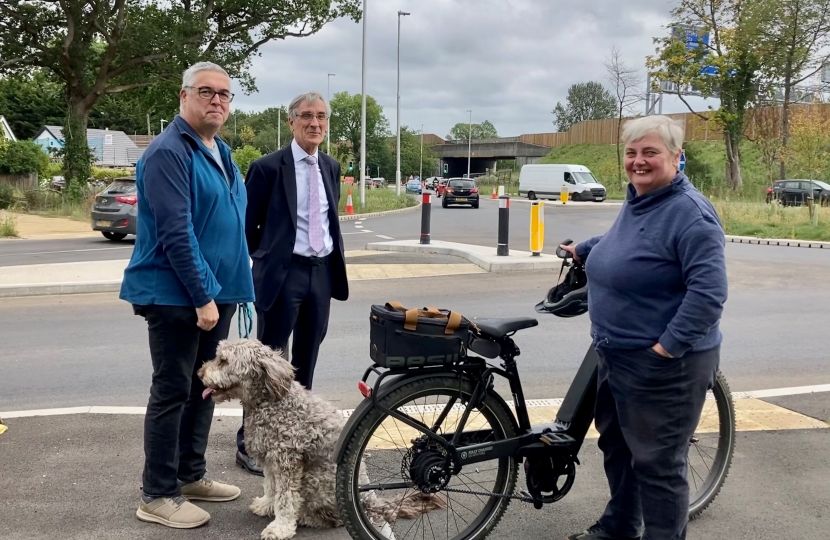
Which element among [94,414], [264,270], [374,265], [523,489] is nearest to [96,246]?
[374,265]

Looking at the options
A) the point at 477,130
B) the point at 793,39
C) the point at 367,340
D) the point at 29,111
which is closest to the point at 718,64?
the point at 793,39

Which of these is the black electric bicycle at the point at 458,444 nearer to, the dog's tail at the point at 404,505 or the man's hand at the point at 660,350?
the dog's tail at the point at 404,505

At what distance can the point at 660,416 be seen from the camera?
2889mm

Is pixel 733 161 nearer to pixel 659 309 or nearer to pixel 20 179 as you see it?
pixel 20 179

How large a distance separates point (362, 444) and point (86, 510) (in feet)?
5.34

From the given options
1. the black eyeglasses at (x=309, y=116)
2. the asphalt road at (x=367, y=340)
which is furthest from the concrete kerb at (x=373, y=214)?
the black eyeglasses at (x=309, y=116)

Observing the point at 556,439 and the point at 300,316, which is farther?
the point at 300,316

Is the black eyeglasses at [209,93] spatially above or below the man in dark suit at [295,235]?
above

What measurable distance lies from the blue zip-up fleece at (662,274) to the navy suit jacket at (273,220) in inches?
70.6

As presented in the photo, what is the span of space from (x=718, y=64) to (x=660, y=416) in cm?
4642

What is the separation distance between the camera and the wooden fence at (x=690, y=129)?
151 feet

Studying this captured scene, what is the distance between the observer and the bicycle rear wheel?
3697 mm

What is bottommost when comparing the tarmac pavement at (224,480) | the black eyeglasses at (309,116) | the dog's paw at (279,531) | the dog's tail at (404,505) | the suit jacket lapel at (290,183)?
the tarmac pavement at (224,480)

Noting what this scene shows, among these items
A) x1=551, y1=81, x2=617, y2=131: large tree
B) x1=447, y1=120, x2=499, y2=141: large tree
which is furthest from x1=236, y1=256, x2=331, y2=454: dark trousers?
x1=447, y1=120, x2=499, y2=141: large tree
